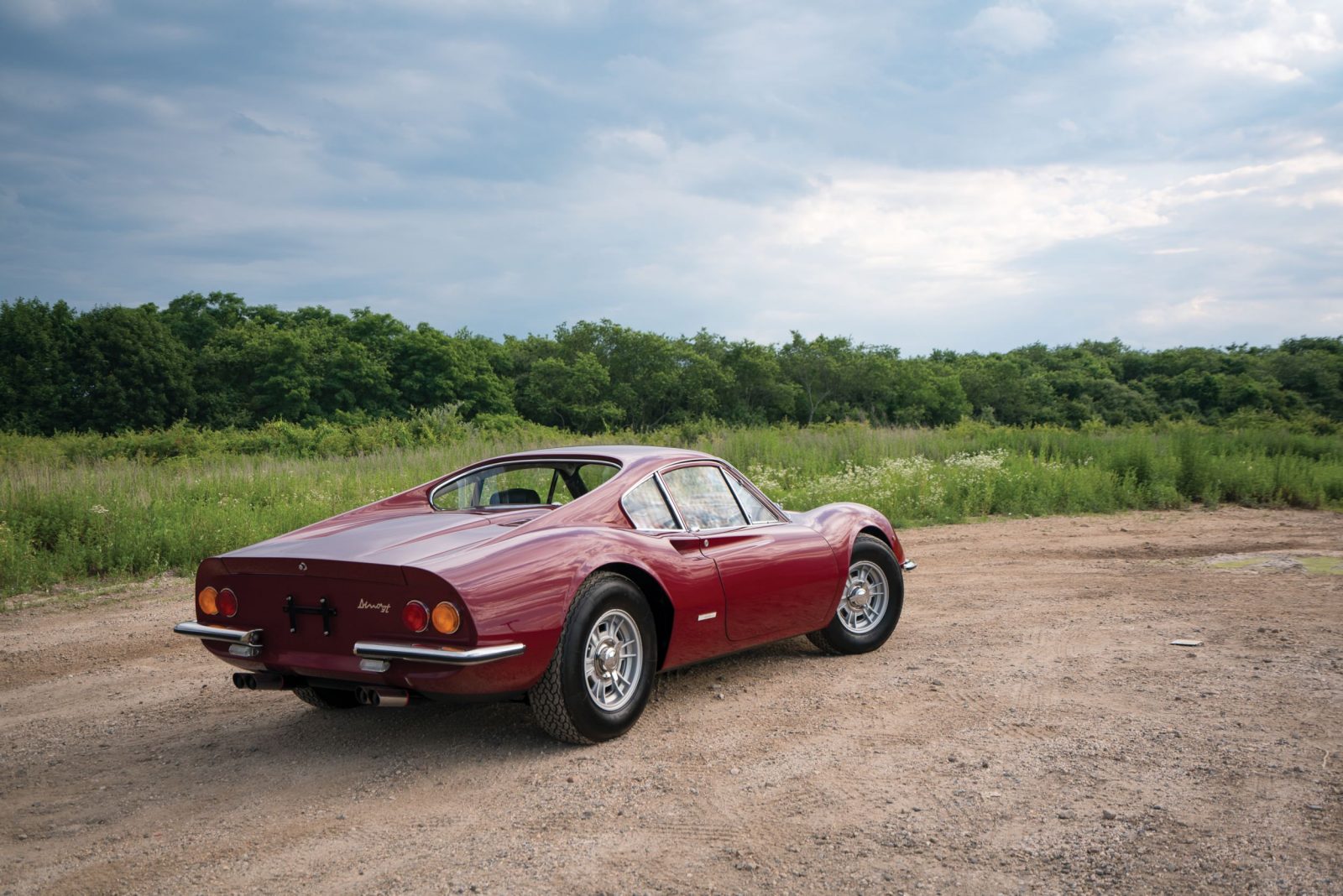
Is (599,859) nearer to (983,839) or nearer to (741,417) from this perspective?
(983,839)

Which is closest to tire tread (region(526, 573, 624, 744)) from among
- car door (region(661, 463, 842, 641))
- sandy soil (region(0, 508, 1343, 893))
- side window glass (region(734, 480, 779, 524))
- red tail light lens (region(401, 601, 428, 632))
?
sandy soil (region(0, 508, 1343, 893))

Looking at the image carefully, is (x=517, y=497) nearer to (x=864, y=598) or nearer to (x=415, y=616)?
(x=415, y=616)

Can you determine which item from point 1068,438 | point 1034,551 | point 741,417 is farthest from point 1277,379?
point 1034,551

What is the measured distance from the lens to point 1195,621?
25.5ft

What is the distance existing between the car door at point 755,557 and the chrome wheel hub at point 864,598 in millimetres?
401

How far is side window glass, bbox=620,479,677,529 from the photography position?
536cm

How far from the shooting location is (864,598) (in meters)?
6.75

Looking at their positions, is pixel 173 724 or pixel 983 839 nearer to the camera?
pixel 983 839

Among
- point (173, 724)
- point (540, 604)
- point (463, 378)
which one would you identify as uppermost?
point (463, 378)

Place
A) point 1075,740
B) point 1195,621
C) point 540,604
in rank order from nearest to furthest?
point 540,604 < point 1075,740 < point 1195,621

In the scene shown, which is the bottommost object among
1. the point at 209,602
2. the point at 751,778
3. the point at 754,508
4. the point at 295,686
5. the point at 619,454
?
the point at 751,778

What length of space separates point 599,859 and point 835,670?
3.01m

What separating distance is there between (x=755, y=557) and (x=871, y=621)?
152 centimetres

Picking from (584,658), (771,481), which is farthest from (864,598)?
(771,481)
